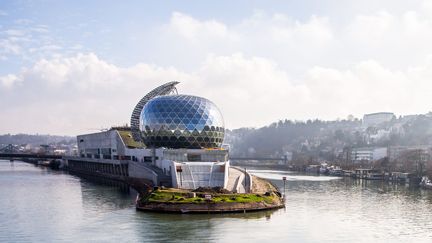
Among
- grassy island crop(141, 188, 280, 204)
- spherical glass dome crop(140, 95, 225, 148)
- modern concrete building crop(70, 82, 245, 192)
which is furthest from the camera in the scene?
spherical glass dome crop(140, 95, 225, 148)

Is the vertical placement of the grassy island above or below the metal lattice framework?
below

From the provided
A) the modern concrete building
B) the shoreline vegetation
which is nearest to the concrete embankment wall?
the modern concrete building

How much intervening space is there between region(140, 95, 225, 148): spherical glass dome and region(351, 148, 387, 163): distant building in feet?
248

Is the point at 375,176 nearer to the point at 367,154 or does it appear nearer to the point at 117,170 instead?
the point at 117,170

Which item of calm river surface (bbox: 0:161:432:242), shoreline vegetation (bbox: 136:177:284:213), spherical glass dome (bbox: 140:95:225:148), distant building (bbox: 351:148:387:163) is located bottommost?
calm river surface (bbox: 0:161:432:242)

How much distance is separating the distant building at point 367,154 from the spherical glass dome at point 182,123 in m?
75.7

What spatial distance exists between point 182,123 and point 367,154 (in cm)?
9062

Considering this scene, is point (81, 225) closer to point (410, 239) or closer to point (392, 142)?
point (410, 239)

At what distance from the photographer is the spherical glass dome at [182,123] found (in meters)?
62.6

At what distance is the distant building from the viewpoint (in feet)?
429

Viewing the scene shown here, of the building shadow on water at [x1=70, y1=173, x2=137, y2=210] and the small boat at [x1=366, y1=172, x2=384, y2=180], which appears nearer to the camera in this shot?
the building shadow on water at [x1=70, y1=173, x2=137, y2=210]

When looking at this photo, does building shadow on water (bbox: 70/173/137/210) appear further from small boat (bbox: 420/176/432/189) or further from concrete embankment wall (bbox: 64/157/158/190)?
small boat (bbox: 420/176/432/189)

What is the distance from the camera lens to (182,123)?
6238cm

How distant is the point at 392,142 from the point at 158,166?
99583mm
